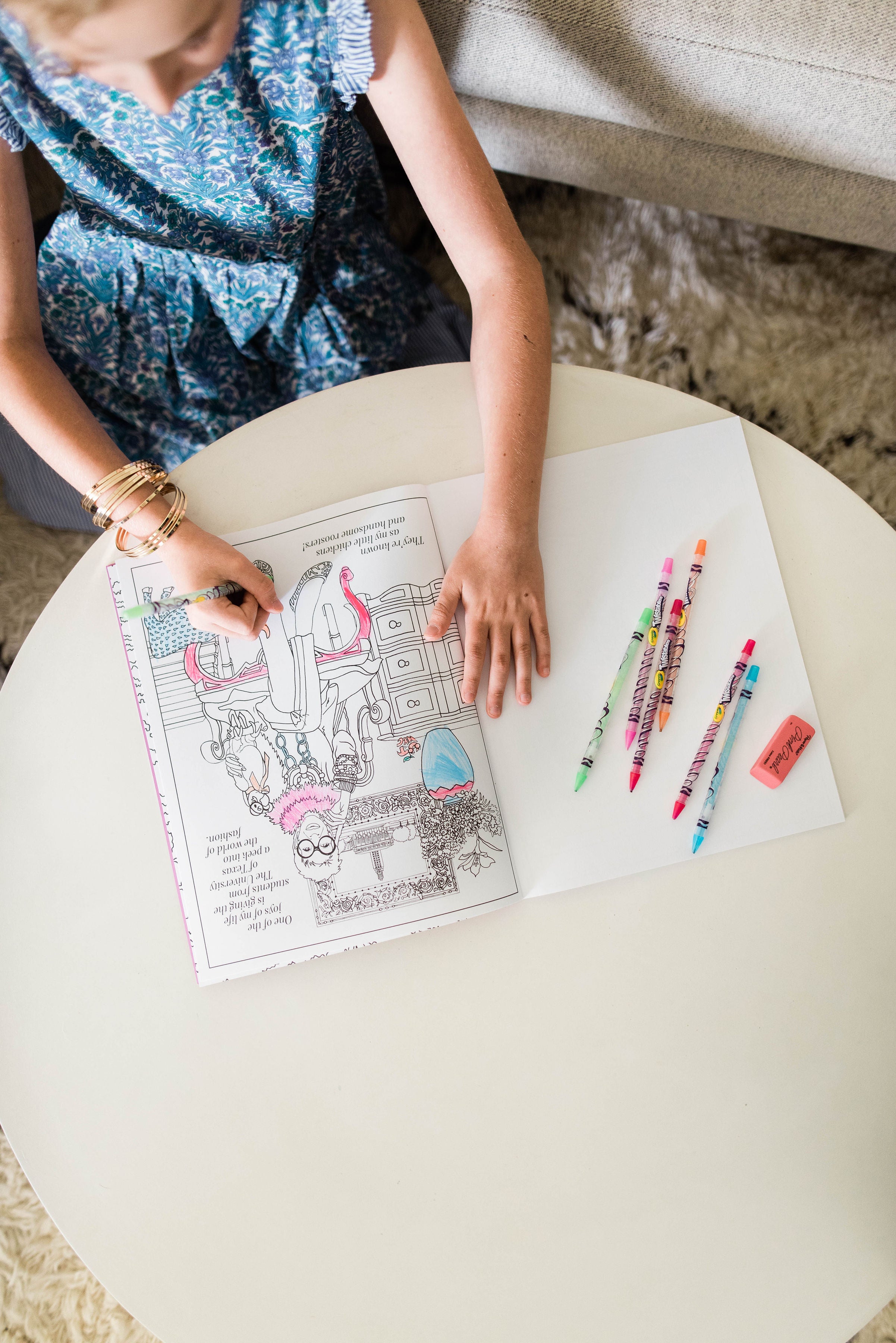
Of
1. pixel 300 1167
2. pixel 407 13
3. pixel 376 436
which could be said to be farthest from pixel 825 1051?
pixel 407 13

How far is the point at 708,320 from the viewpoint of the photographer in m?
1.22

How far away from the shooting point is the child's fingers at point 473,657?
2.23 feet

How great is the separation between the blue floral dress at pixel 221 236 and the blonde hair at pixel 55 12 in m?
0.04

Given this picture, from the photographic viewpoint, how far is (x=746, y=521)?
0.71m

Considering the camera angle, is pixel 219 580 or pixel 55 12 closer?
pixel 55 12

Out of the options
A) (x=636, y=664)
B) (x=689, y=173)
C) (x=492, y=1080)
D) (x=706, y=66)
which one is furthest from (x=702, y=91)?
(x=492, y=1080)

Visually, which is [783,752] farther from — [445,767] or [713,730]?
[445,767]

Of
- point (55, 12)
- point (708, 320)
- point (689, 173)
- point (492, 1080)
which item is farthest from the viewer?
point (708, 320)

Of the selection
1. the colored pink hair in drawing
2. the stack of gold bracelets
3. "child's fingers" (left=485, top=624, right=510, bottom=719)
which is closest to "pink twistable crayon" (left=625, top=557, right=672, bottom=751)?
"child's fingers" (left=485, top=624, right=510, bottom=719)

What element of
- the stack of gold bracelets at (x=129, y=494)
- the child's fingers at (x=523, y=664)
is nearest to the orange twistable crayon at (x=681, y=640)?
the child's fingers at (x=523, y=664)

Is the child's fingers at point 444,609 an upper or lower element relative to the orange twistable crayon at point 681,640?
upper

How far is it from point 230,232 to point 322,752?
52 centimetres

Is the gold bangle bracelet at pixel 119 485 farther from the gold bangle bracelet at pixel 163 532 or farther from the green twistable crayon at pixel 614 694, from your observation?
the green twistable crayon at pixel 614 694

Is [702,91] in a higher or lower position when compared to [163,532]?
higher
